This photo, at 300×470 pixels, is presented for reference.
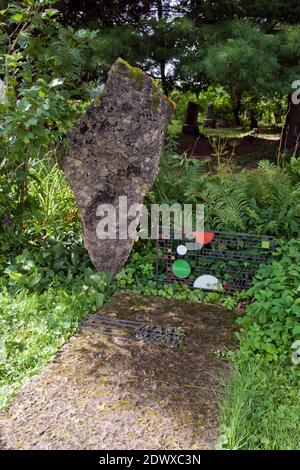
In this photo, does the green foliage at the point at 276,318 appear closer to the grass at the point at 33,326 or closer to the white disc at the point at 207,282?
the white disc at the point at 207,282

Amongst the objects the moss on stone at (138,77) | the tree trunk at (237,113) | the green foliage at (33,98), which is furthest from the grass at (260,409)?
the tree trunk at (237,113)

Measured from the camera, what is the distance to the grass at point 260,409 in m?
1.99

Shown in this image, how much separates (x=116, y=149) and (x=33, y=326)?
147 cm

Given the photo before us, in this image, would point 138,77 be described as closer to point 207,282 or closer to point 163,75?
point 207,282

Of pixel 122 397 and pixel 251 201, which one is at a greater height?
pixel 251 201

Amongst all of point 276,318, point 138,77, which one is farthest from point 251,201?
point 138,77

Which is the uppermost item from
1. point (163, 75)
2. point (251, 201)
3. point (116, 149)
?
point (163, 75)

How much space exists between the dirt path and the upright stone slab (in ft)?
3.33

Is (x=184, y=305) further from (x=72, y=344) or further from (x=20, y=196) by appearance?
(x=20, y=196)

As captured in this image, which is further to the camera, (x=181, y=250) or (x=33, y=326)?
(x=181, y=250)

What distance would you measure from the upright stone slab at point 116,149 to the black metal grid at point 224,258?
0.33 metres

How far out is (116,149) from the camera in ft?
11.2

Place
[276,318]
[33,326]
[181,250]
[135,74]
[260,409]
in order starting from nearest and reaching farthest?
[260,409], [276,318], [33,326], [135,74], [181,250]
